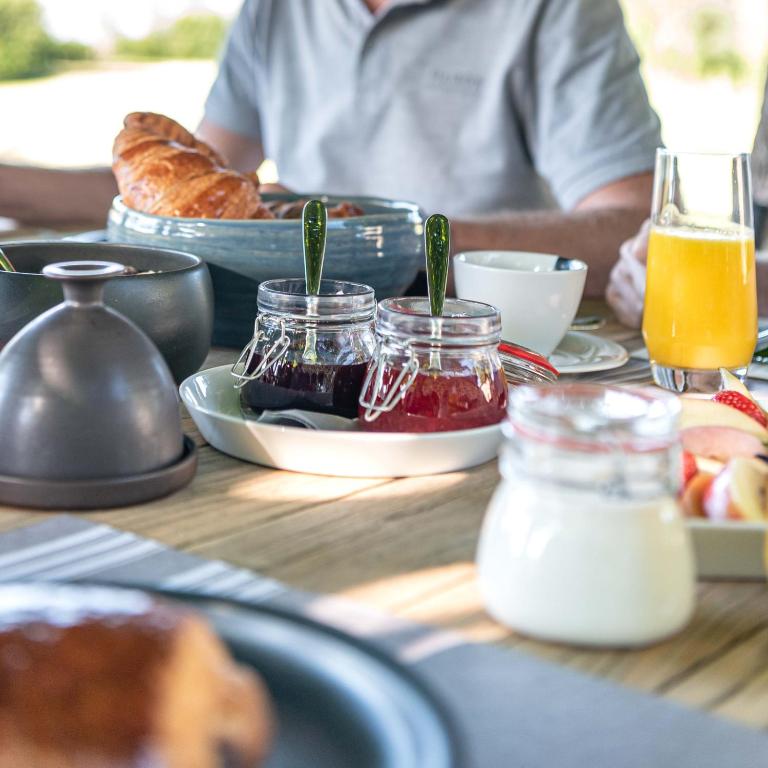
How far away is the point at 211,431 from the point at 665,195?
0.53 m

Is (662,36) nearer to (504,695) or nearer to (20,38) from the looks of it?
(20,38)

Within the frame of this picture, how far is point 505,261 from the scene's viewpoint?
1.25 m

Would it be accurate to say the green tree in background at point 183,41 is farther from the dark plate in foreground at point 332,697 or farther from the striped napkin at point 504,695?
the dark plate in foreground at point 332,697

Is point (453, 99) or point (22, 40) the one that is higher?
point (22, 40)

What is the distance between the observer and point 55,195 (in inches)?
80.9

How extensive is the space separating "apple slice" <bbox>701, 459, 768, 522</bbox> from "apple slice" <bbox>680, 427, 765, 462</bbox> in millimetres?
52

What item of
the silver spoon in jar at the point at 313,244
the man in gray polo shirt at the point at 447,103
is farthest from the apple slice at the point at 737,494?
the man in gray polo shirt at the point at 447,103

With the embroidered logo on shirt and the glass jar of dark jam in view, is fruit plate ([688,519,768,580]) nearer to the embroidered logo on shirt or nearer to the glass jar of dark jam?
the glass jar of dark jam

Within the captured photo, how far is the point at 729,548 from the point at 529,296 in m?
0.55

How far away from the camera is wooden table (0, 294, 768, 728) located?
523 millimetres

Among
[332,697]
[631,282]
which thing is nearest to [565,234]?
[631,282]

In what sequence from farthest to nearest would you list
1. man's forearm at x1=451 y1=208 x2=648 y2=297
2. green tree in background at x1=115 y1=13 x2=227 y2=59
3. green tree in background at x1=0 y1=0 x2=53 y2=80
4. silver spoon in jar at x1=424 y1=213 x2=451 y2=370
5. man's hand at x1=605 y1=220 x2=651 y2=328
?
green tree in background at x1=115 y1=13 x2=227 y2=59 < green tree in background at x1=0 y1=0 x2=53 y2=80 < man's forearm at x1=451 y1=208 x2=648 y2=297 < man's hand at x1=605 y1=220 x2=651 y2=328 < silver spoon in jar at x1=424 y1=213 x2=451 y2=370

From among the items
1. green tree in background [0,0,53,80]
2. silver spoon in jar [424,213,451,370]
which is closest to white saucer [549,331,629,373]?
silver spoon in jar [424,213,451,370]

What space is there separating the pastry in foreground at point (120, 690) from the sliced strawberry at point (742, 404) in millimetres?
548
